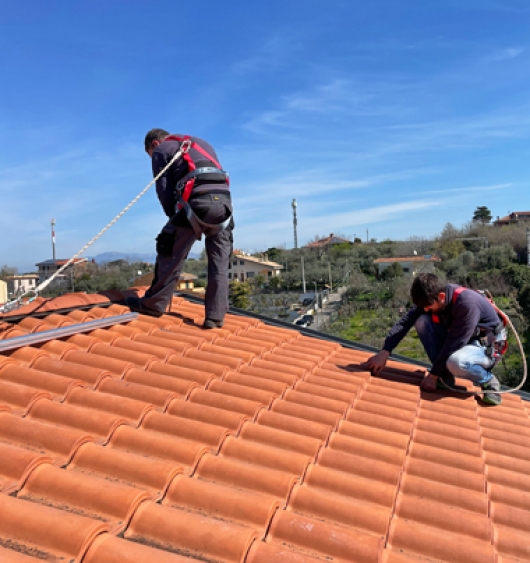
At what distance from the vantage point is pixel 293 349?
4.47 m

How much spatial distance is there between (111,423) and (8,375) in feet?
2.59

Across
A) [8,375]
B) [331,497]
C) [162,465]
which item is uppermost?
[8,375]

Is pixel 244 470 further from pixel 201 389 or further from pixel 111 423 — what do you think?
pixel 201 389

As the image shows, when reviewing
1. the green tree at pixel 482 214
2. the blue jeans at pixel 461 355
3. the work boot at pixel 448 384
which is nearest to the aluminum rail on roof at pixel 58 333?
the blue jeans at pixel 461 355

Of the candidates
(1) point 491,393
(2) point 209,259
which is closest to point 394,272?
(1) point 491,393

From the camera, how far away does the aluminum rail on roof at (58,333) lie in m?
2.89

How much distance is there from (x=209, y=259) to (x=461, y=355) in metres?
2.17

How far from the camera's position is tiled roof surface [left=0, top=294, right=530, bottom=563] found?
156 cm

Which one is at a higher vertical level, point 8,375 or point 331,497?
point 8,375

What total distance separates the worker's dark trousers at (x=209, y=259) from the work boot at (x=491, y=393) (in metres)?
2.29

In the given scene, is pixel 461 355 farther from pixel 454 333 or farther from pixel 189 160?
pixel 189 160

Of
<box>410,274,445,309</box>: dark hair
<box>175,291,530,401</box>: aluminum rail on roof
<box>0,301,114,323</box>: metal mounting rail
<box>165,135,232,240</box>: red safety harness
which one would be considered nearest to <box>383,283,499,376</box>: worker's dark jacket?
<box>410,274,445,309</box>: dark hair

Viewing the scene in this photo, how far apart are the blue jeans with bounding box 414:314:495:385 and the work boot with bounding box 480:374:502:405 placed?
6 centimetres

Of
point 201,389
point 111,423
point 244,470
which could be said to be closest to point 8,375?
point 111,423
